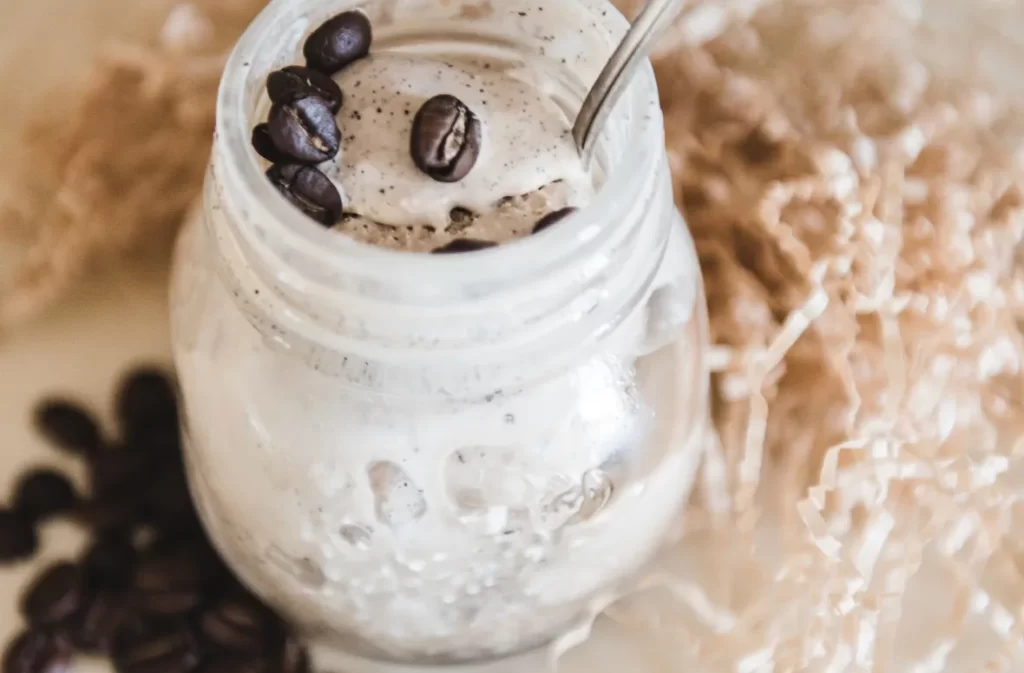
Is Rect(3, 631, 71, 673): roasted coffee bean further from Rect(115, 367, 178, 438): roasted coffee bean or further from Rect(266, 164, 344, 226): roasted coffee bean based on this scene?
Rect(266, 164, 344, 226): roasted coffee bean

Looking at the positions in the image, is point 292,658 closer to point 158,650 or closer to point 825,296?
point 158,650

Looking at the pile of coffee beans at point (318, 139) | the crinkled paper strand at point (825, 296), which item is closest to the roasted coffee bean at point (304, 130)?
the pile of coffee beans at point (318, 139)

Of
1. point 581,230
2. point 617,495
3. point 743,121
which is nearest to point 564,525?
point 617,495

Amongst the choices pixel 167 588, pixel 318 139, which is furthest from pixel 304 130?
pixel 167 588

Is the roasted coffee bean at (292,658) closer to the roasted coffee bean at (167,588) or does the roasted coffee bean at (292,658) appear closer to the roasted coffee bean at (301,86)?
the roasted coffee bean at (167,588)

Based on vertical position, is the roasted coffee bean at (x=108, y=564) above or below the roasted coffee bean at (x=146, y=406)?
below

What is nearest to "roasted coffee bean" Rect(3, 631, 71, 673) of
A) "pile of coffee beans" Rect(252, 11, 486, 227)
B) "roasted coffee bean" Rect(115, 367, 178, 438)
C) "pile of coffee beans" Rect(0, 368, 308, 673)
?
"pile of coffee beans" Rect(0, 368, 308, 673)

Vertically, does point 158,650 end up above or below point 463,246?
below
